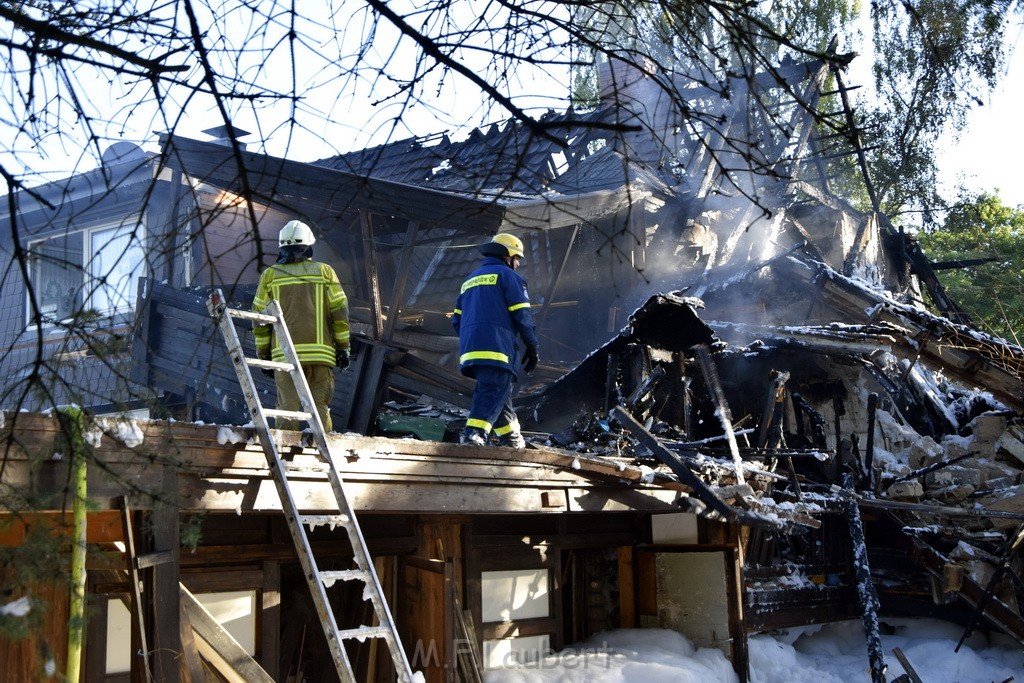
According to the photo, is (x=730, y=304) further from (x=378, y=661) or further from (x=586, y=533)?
(x=378, y=661)

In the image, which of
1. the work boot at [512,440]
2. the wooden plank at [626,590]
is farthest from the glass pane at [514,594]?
the work boot at [512,440]

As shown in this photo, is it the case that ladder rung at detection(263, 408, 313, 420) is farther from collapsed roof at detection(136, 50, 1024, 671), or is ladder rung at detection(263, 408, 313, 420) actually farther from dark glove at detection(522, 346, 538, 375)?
dark glove at detection(522, 346, 538, 375)

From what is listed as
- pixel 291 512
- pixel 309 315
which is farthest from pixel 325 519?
pixel 309 315

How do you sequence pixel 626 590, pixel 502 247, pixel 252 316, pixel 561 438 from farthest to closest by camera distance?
pixel 561 438 → pixel 626 590 → pixel 502 247 → pixel 252 316

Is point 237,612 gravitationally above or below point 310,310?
below

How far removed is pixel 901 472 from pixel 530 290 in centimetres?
518

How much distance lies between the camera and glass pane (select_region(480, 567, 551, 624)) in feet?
24.6

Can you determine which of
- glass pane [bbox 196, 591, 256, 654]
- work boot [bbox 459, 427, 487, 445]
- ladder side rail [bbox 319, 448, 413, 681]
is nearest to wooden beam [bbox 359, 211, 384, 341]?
work boot [bbox 459, 427, 487, 445]

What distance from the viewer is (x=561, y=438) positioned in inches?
346

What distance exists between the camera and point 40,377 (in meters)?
3.14

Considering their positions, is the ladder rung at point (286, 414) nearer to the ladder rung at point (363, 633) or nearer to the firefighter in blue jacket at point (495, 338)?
the ladder rung at point (363, 633)

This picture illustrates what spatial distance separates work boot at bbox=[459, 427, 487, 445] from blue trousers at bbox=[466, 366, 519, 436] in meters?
0.02

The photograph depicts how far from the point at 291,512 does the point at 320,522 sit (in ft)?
0.58

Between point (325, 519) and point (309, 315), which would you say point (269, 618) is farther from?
point (309, 315)
